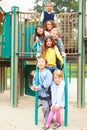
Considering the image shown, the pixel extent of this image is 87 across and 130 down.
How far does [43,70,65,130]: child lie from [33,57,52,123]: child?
0.12 meters

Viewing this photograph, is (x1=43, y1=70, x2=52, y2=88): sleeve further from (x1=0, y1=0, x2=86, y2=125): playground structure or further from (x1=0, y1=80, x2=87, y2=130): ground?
(x1=0, y1=0, x2=86, y2=125): playground structure

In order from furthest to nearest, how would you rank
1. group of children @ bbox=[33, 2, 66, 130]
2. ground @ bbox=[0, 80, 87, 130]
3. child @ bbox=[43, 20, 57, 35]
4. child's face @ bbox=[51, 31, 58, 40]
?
child @ bbox=[43, 20, 57, 35]
child's face @ bbox=[51, 31, 58, 40]
ground @ bbox=[0, 80, 87, 130]
group of children @ bbox=[33, 2, 66, 130]

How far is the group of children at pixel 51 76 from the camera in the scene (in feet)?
26.0

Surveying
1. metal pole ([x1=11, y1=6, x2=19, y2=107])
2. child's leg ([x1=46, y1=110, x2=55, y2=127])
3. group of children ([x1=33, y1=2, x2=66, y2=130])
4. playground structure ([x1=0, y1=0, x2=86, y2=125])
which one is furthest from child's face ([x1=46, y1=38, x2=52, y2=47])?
metal pole ([x1=11, y1=6, x2=19, y2=107])

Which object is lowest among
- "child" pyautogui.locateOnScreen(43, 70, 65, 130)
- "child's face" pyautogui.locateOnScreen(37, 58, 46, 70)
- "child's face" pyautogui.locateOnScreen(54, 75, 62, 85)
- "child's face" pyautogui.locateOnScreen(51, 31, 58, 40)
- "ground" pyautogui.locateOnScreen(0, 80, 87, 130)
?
"ground" pyautogui.locateOnScreen(0, 80, 87, 130)

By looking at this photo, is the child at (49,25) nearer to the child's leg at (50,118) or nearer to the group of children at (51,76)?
the group of children at (51,76)

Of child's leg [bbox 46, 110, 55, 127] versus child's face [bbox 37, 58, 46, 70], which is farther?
child's face [bbox 37, 58, 46, 70]

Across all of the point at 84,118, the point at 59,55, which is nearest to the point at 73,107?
the point at 84,118

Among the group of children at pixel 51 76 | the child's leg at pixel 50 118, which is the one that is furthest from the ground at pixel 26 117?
the group of children at pixel 51 76

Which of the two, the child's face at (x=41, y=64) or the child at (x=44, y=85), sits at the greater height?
the child's face at (x=41, y=64)

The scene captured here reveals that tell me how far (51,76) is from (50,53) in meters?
0.56

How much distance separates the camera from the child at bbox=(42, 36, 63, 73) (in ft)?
27.4

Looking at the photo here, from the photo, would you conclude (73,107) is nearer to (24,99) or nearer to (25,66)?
(24,99)

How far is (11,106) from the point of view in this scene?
10.8m
